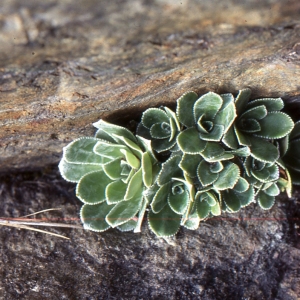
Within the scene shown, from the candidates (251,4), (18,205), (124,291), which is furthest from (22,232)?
(251,4)

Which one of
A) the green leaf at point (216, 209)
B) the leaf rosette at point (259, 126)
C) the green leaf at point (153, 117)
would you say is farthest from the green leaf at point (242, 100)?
the green leaf at point (216, 209)

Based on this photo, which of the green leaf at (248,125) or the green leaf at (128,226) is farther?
the green leaf at (128,226)

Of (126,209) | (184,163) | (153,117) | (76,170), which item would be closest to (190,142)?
(184,163)

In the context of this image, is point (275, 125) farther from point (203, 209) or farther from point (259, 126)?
point (203, 209)

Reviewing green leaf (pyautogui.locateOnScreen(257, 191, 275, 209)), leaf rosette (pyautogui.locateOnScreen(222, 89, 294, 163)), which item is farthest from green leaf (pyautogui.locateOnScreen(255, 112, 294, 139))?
green leaf (pyautogui.locateOnScreen(257, 191, 275, 209))

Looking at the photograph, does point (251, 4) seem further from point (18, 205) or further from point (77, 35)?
point (18, 205)

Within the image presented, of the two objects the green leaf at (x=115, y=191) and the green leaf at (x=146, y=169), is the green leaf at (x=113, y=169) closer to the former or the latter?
the green leaf at (x=115, y=191)
